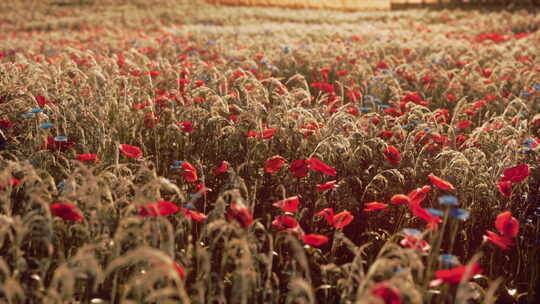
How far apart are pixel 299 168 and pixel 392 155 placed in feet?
1.80

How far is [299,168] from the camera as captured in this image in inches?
84.2

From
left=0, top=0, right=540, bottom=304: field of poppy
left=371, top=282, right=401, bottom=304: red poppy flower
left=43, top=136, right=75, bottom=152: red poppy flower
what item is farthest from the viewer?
left=43, top=136, right=75, bottom=152: red poppy flower

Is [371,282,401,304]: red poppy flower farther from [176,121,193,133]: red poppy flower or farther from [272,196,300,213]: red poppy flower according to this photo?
[176,121,193,133]: red poppy flower

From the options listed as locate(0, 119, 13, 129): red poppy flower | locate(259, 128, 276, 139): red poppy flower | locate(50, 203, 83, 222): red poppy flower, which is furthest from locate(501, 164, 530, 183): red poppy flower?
locate(0, 119, 13, 129): red poppy flower

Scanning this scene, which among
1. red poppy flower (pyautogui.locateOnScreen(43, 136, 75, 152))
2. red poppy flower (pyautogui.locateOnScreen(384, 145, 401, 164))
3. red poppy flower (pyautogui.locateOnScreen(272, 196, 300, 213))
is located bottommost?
red poppy flower (pyautogui.locateOnScreen(272, 196, 300, 213))

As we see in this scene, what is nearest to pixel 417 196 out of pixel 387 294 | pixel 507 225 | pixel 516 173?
pixel 507 225

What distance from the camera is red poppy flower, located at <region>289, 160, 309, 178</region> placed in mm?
2100

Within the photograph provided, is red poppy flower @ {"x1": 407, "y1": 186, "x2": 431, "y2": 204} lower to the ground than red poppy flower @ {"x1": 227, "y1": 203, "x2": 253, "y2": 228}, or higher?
lower

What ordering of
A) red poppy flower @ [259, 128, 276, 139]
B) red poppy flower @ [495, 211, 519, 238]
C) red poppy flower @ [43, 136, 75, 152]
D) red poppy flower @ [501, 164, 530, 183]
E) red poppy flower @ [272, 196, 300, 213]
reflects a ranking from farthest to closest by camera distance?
red poppy flower @ [259, 128, 276, 139], red poppy flower @ [43, 136, 75, 152], red poppy flower @ [501, 164, 530, 183], red poppy flower @ [272, 196, 300, 213], red poppy flower @ [495, 211, 519, 238]

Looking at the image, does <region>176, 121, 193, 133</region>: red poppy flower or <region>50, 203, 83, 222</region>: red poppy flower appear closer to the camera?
<region>50, 203, 83, 222</region>: red poppy flower

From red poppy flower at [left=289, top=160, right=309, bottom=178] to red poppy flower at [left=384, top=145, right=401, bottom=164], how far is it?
48cm

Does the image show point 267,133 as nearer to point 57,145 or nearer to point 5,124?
point 57,145

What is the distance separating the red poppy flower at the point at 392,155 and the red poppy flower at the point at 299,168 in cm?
48

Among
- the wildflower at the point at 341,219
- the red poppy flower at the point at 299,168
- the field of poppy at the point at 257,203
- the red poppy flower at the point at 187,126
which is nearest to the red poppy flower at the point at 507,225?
the field of poppy at the point at 257,203
